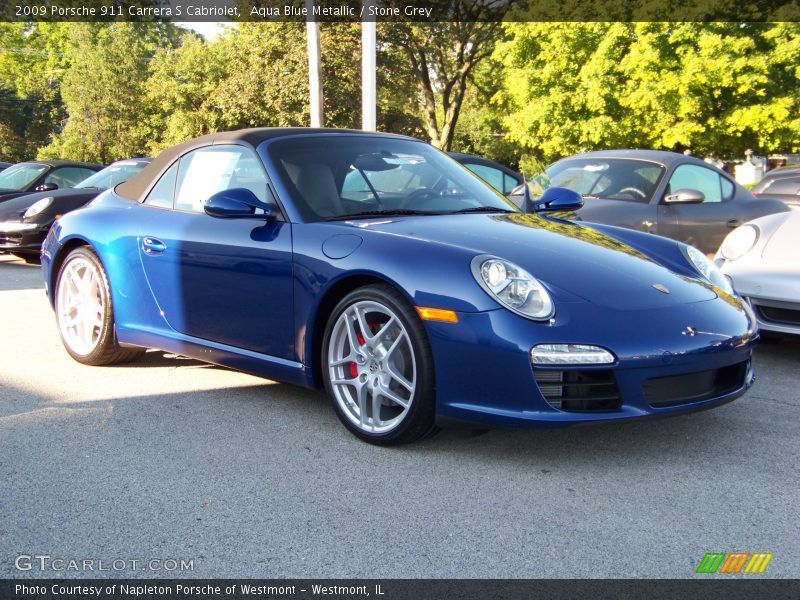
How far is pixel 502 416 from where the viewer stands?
10.6 feet

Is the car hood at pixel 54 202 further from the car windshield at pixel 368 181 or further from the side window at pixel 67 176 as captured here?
the car windshield at pixel 368 181

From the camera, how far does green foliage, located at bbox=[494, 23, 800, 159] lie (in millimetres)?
24984

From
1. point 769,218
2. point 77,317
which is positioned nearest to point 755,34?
point 769,218

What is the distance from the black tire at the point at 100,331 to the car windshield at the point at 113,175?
5.73 metres

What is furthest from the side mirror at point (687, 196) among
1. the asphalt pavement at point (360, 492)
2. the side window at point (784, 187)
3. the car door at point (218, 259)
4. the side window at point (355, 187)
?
the side window at point (784, 187)

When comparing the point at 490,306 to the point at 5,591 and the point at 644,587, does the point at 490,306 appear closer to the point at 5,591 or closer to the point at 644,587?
the point at 644,587

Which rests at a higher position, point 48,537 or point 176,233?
point 176,233

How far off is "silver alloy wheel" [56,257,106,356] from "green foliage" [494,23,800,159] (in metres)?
22.6

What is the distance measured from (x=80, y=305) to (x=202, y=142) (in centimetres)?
127

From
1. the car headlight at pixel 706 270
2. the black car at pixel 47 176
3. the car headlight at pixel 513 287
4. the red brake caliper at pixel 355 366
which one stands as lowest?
the black car at pixel 47 176

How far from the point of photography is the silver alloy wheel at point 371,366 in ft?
11.5

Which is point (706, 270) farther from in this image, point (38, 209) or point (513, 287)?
point (38, 209)

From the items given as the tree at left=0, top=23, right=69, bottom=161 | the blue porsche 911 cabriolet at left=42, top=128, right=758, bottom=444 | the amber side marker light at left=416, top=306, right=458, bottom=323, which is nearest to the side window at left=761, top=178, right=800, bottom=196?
the blue porsche 911 cabriolet at left=42, top=128, right=758, bottom=444

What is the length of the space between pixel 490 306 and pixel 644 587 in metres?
1.20
